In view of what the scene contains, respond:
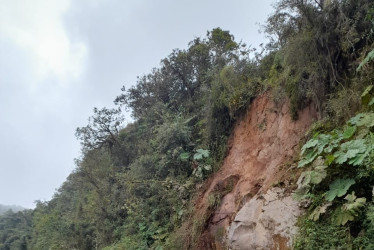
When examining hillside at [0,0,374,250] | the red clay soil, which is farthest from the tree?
the red clay soil

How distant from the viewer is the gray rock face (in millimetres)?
4871

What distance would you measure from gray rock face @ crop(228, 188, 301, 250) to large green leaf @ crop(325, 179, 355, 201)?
86cm

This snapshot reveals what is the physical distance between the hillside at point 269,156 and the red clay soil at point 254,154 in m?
0.03

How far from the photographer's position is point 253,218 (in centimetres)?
570

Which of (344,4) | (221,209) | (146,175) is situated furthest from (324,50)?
(146,175)

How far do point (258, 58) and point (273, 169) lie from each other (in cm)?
408

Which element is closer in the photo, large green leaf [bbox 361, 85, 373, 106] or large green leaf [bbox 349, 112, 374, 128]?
large green leaf [bbox 349, 112, 374, 128]

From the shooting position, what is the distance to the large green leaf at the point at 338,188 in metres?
4.01

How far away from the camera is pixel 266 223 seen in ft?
17.3

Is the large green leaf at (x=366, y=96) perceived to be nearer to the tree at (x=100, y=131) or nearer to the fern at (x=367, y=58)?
the fern at (x=367, y=58)

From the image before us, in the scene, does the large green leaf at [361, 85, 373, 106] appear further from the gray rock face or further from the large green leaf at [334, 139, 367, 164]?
the gray rock face

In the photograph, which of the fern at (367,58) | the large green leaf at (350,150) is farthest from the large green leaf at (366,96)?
the large green leaf at (350,150)

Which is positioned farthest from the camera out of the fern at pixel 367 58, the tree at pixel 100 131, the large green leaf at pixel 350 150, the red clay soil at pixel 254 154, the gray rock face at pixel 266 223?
the tree at pixel 100 131

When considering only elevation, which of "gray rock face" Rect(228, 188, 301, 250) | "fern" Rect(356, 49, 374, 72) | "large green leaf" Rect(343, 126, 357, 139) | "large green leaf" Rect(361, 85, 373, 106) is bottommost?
"gray rock face" Rect(228, 188, 301, 250)
